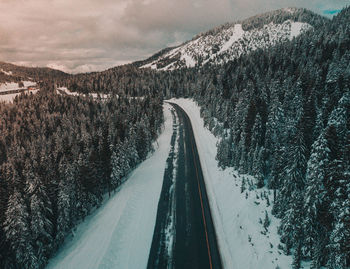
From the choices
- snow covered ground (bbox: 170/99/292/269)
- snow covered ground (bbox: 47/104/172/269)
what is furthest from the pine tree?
snow covered ground (bbox: 170/99/292/269)

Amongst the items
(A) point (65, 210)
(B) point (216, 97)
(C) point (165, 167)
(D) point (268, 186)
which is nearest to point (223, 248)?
(D) point (268, 186)

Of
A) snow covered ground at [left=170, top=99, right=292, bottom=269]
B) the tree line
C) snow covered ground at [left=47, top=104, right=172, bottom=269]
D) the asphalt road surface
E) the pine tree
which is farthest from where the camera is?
the tree line

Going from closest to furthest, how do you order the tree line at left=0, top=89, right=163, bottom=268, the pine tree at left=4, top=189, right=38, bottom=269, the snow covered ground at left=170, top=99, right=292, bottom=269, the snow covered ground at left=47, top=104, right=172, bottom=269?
the snow covered ground at left=170, top=99, right=292, bottom=269 < the snow covered ground at left=47, top=104, right=172, bottom=269 < the pine tree at left=4, top=189, right=38, bottom=269 < the tree line at left=0, top=89, right=163, bottom=268

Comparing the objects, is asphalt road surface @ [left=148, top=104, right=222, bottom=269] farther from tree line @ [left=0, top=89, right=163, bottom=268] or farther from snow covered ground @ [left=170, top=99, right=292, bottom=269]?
tree line @ [left=0, top=89, right=163, bottom=268]

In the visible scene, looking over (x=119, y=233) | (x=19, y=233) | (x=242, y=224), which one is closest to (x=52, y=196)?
(x=19, y=233)

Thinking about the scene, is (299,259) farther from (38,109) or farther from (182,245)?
(38,109)

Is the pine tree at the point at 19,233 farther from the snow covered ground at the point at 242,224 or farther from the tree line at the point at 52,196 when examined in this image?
the snow covered ground at the point at 242,224

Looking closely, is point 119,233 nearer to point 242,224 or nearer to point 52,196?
point 52,196

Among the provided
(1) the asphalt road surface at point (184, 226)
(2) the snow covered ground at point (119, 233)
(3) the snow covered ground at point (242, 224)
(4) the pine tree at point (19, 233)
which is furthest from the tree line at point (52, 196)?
(3) the snow covered ground at point (242, 224)
